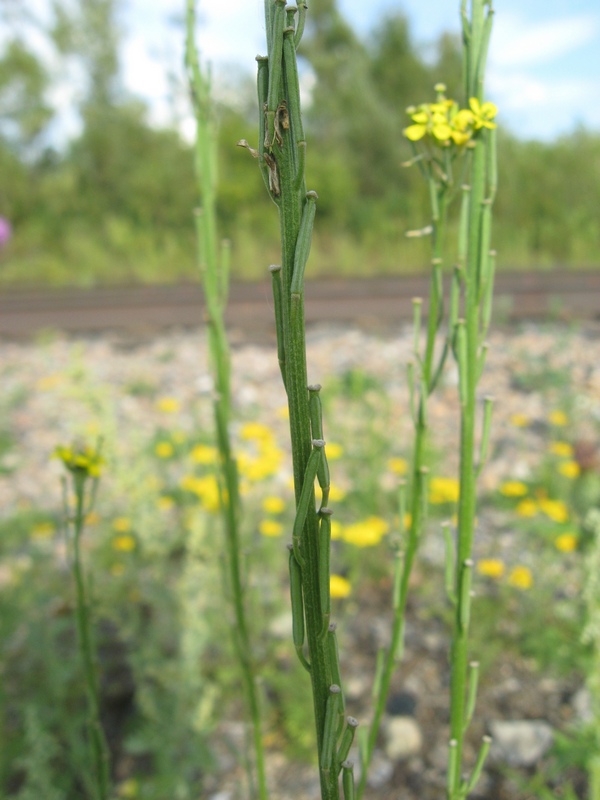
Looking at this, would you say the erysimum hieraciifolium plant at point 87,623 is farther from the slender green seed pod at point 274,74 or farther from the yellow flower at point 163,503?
the yellow flower at point 163,503

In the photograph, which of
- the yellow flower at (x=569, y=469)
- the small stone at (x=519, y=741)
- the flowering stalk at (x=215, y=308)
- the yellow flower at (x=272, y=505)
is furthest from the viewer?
the yellow flower at (x=569, y=469)

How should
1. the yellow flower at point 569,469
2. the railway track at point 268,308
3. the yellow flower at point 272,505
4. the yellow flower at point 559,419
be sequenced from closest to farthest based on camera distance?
the yellow flower at point 272,505 → the yellow flower at point 569,469 → the yellow flower at point 559,419 → the railway track at point 268,308

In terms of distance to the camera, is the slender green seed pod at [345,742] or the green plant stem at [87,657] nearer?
the slender green seed pod at [345,742]

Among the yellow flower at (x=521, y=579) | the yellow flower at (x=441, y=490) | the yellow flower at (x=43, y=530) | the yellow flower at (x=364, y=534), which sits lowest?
the yellow flower at (x=521, y=579)

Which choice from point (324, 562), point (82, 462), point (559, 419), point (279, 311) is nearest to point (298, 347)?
point (279, 311)

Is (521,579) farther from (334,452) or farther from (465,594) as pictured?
(465,594)

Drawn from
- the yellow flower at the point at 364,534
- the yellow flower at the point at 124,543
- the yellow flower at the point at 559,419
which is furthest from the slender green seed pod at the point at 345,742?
the yellow flower at the point at 559,419

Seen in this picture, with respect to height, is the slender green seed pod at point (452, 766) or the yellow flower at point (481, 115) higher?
the yellow flower at point (481, 115)

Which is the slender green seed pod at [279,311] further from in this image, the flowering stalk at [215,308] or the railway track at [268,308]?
the railway track at [268,308]
